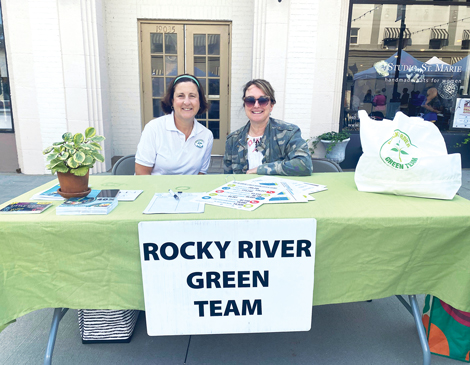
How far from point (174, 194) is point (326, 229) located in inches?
30.8

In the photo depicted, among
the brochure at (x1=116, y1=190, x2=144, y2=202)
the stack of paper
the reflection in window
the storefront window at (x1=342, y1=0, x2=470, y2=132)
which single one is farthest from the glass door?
the brochure at (x1=116, y1=190, x2=144, y2=202)

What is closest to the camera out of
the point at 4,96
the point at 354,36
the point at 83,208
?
the point at 83,208

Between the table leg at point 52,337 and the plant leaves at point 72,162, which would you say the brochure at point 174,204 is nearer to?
the plant leaves at point 72,162

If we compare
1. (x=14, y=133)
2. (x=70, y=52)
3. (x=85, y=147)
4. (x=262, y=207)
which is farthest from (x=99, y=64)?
(x=262, y=207)

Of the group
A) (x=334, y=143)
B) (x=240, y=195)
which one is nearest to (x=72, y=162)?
(x=240, y=195)

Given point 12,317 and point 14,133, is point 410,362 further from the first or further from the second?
point 14,133

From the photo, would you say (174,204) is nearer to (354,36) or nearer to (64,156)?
(64,156)

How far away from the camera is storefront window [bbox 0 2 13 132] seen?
19.5ft

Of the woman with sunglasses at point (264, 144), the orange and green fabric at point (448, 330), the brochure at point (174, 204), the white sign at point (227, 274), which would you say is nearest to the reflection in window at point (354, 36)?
the woman with sunglasses at point (264, 144)

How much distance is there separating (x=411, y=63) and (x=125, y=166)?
588 cm

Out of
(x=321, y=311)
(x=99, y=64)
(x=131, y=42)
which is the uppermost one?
(x=131, y=42)

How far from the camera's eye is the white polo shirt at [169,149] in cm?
270

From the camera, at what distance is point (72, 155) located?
156 centimetres

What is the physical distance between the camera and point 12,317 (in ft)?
5.02
